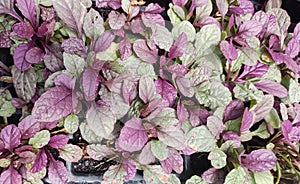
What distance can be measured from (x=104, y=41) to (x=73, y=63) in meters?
0.07

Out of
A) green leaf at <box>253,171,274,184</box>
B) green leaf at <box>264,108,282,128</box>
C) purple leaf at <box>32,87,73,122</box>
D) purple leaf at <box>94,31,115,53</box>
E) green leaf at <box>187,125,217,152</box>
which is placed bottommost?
green leaf at <box>253,171,274,184</box>

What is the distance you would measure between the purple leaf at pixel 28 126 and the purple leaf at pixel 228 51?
0.37m

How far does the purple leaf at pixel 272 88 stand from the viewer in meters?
0.87

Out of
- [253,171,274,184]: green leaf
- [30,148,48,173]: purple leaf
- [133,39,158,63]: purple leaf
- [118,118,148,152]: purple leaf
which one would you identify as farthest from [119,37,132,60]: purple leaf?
[253,171,274,184]: green leaf

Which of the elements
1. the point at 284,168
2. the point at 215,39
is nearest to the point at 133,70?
the point at 215,39

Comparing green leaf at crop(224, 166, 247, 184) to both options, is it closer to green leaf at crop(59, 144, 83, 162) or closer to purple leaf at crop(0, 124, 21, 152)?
green leaf at crop(59, 144, 83, 162)

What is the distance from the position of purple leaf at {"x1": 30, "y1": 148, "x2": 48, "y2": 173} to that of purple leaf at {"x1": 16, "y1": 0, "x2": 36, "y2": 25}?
0.24 meters

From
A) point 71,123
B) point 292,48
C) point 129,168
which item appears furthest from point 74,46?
point 292,48

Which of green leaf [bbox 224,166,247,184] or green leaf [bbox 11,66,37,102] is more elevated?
green leaf [bbox 11,66,37,102]

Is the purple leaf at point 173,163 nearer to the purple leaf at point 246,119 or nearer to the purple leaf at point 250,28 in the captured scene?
the purple leaf at point 246,119

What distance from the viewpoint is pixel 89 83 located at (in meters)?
0.75

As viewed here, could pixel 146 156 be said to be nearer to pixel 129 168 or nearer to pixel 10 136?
pixel 129 168

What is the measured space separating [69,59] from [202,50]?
0.26 meters

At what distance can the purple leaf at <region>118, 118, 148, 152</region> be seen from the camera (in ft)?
2.49
